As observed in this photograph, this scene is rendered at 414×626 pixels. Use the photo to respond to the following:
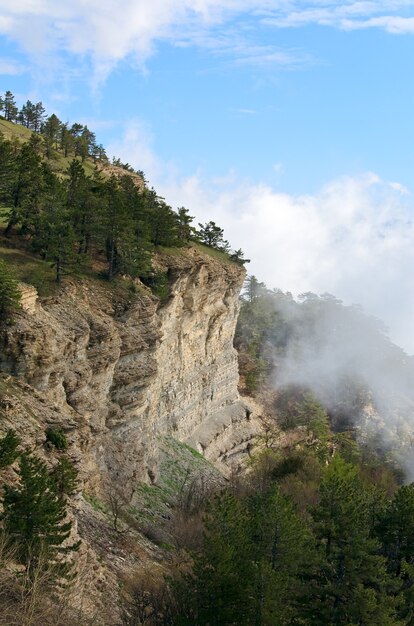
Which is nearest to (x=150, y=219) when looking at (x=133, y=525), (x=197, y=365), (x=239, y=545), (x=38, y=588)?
(x=197, y=365)

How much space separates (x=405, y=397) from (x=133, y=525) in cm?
7731

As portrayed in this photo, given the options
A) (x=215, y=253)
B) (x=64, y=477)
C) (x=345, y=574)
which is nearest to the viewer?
(x=345, y=574)

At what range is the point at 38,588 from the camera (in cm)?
1742

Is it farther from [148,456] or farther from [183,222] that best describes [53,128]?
[148,456]

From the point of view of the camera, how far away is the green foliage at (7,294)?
28.6 metres

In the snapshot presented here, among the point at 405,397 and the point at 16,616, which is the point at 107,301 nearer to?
the point at 16,616

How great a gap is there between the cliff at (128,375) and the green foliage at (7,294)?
2.45ft

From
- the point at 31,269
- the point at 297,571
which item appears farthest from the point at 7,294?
the point at 297,571

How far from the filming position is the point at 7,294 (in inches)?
1131

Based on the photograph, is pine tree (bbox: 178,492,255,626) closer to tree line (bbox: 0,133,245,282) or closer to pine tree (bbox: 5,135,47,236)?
tree line (bbox: 0,133,245,282)

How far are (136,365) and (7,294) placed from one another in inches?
651

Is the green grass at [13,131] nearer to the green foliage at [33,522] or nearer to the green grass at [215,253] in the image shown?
the green grass at [215,253]

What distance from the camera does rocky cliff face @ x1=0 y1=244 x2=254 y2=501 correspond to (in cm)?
3136

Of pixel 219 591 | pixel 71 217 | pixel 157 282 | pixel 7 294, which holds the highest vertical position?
pixel 71 217
